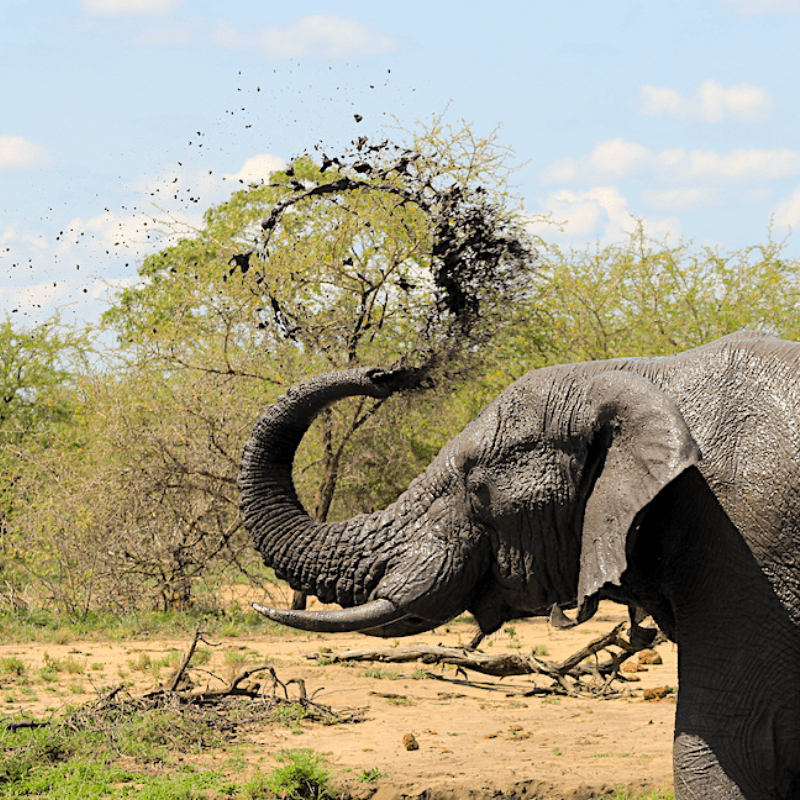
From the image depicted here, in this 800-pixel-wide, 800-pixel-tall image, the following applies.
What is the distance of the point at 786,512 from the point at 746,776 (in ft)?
3.08

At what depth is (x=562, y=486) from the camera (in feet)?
13.1

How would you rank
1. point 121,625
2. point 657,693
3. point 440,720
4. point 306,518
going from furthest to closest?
point 121,625, point 657,693, point 440,720, point 306,518

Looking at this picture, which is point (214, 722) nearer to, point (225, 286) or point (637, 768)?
point (637, 768)

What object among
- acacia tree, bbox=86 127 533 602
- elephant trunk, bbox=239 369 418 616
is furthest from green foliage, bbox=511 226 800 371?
elephant trunk, bbox=239 369 418 616

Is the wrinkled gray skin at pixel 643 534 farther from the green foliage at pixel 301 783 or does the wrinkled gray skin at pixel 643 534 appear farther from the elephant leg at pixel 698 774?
the green foliage at pixel 301 783

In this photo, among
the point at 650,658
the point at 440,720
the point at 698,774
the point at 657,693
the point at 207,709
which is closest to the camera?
the point at 698,774

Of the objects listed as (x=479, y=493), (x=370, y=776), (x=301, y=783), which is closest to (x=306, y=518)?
(x=479, y=493)

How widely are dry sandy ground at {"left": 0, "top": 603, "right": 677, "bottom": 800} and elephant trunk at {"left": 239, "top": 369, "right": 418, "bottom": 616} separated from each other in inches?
102

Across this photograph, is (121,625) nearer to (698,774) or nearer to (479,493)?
(479,493)

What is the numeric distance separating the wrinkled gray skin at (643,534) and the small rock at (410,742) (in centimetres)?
355

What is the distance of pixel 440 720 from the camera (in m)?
8.76

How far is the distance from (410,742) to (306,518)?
12.0 feet

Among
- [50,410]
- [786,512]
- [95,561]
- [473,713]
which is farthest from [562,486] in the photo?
[50,410]

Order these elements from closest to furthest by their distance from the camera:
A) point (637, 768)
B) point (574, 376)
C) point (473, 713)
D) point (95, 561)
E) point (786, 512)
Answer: point (786, 512) < point (574, 376) < point (637, 768) < point (473, 713) < point (95, 561)
